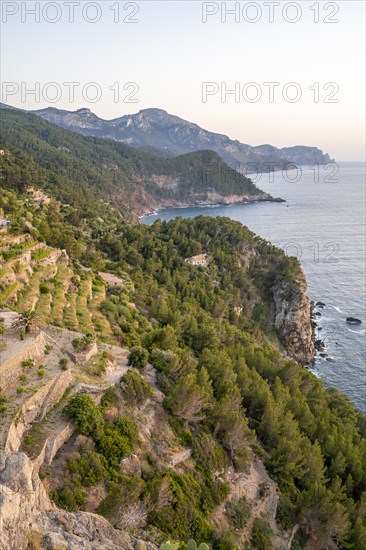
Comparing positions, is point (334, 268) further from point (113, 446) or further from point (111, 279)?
point (113, 446)

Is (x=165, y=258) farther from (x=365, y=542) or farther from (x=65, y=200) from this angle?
(x=365, y=542)

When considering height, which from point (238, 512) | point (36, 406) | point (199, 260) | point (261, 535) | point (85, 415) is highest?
point (199, 260)

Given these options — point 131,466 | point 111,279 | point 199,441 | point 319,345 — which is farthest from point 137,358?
point 319,345

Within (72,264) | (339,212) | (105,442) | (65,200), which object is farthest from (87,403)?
(339,212)

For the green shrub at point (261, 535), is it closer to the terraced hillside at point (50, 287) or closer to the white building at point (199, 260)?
the terraced hillside at point (50, 287)

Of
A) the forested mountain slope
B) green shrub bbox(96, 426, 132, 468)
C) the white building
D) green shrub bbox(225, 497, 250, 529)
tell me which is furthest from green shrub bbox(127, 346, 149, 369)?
the white building
